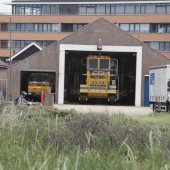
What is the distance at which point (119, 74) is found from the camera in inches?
2263

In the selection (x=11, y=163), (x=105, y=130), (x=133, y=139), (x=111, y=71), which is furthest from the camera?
(x=111, y=71)

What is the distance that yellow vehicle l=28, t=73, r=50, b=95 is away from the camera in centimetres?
5481

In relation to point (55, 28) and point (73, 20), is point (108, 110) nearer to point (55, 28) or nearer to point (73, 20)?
point (73, 20)

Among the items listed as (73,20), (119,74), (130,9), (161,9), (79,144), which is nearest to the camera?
(79,144)

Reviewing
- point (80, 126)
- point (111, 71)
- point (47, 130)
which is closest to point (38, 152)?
point (47, 130)

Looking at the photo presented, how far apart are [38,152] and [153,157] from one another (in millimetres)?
1714

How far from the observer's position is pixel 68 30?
100875 mm

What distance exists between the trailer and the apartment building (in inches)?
2305

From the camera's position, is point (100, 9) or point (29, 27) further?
point (29, 27)

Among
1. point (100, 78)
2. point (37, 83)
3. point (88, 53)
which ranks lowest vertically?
point (37, 83)

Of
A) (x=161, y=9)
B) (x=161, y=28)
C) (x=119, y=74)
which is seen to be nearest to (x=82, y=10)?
(x=161, y=9)

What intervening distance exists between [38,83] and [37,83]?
11cm

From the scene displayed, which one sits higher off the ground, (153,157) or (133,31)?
(133,31)

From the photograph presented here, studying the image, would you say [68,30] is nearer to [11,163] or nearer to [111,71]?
[111,71]
